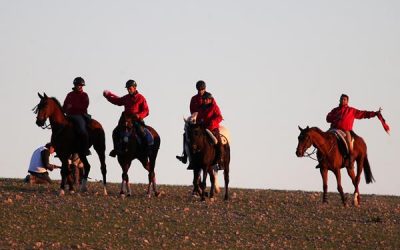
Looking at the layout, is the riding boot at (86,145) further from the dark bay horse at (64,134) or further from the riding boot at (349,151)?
the riding boot at (349,151)

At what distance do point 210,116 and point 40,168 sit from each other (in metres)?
6.42

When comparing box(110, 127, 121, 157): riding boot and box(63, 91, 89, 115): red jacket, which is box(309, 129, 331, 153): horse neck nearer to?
box(110, 127, 121, 157): riding boot

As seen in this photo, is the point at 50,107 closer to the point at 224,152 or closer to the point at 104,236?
the point at 224,152

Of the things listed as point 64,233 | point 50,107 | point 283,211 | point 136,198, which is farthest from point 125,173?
point 64,233

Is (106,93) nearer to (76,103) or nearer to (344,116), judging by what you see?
(76,103)

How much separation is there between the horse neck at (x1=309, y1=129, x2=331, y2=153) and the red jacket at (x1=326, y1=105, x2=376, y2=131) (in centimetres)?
122

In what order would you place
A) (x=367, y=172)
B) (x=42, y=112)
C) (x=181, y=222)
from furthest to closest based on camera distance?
(x=367, y=172)
(x=42, y=112)
(x=181, y=222)

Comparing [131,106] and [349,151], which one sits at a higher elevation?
[131,106]

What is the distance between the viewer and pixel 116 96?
102 feet

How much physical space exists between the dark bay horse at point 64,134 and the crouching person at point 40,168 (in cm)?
334

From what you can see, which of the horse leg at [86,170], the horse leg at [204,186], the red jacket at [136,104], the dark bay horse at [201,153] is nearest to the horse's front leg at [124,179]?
the horse leg at [86,170]

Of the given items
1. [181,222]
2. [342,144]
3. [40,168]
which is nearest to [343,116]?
[342,144]

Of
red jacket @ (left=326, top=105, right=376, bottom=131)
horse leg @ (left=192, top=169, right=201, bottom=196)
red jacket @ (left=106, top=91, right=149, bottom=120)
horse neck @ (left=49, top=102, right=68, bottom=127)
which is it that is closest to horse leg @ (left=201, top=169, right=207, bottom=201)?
horse leg @ (left=192, top=169, right=201, bottom=196)

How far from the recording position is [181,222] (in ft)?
83.3
